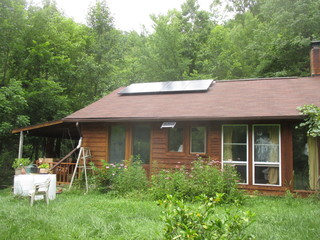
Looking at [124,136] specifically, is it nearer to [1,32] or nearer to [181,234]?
[181,234]

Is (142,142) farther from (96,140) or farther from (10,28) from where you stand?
(10,28)

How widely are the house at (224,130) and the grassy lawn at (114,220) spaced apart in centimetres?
155

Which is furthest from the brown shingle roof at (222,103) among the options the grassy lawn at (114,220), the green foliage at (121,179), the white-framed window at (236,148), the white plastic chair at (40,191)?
the white plastic chair at (40,191)

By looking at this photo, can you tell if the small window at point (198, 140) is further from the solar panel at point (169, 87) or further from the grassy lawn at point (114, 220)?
the solar panel at point (169, 87)

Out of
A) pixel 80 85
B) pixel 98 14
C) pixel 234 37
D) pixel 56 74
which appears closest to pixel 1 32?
pixel 56 74

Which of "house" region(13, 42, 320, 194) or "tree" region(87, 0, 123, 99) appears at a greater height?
"tree" region(87, 0, 123, 99)

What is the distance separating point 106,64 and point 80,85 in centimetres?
247

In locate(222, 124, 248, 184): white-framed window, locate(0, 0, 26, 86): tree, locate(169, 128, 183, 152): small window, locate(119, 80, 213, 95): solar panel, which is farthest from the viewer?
locate(0, 0, 26, 86): tree

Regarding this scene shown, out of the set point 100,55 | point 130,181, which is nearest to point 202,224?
point 130,181

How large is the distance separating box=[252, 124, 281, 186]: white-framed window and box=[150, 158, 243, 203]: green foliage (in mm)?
1528

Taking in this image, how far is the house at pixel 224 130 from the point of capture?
889cm

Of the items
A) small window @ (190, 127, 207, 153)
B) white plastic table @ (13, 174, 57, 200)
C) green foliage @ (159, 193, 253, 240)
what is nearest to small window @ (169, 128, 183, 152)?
small window @ (190, 127, 207, 153)

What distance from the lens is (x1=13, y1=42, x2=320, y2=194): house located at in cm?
889

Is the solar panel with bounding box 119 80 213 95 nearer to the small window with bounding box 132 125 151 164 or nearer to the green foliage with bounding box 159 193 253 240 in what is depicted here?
the small window with bounding box 132 125 151 164
